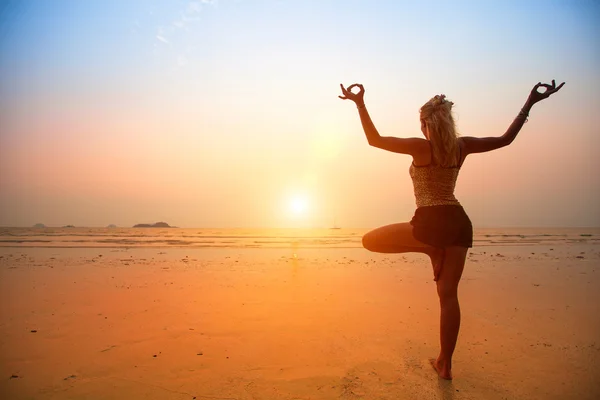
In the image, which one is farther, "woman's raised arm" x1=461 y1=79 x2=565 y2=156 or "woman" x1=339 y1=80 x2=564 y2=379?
"woman's raised arm" x1=461 y1=79 x2=565 y2=156

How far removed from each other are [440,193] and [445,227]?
0.95 feet

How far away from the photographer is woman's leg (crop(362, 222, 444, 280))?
3307 mm

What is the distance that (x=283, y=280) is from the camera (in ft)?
26.0

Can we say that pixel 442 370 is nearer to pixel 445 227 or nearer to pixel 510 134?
pixel 445 227

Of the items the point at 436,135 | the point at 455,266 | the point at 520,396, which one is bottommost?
the point at 520,396

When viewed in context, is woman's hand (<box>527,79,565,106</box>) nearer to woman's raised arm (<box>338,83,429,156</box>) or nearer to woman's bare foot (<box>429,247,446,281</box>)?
woman's raised arm (<box>338,83,429,156</box>)

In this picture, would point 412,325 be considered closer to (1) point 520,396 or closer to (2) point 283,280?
(1) point 520,396

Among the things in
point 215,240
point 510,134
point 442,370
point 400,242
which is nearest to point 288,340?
point 442,370

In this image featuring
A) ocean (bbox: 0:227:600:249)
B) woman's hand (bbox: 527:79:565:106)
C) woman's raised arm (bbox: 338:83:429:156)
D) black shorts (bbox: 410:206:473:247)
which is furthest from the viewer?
ocean (bbox: 0:227:600:249)

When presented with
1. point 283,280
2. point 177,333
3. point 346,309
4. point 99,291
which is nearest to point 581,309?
point 346,309

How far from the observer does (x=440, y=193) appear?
10.4 feet

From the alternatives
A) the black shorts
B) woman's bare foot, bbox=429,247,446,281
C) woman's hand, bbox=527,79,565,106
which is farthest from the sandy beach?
woman's hand, bbox=527,79,565,106

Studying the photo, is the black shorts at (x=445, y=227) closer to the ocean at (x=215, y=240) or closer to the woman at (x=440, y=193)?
the woman at (x=440, y=193)

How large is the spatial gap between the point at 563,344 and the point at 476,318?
3.64 ft
